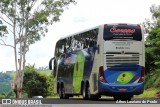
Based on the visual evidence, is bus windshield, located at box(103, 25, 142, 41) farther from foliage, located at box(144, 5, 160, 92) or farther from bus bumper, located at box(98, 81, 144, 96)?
foliage, located at box(144, 5, 160, 92)

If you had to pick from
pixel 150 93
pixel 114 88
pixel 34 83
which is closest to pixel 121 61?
pixel 114 88

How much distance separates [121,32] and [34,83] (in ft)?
152

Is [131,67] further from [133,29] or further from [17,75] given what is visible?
[17,75]

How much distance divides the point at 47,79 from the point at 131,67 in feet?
179

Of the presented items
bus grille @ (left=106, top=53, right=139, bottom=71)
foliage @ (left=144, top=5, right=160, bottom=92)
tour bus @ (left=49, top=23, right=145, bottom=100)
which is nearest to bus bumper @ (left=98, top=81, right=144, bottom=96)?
tour bus @ (left=49, top=23, right=145, bottom=100)

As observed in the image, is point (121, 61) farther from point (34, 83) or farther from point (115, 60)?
point (34, 83)

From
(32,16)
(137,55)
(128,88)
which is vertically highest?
(32,16)

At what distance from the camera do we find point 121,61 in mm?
26281

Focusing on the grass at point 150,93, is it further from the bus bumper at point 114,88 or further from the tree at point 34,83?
the tree at point 34,83

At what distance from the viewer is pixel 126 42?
26297 mm

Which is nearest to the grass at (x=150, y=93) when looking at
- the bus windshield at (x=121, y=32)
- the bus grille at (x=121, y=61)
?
the bus grille at (x=121, y=61)

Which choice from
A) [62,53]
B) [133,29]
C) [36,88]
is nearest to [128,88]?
[133,29]

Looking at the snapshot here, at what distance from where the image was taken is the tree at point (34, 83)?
69562 millimetres

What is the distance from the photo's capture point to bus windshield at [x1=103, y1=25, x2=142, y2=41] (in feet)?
85.8
